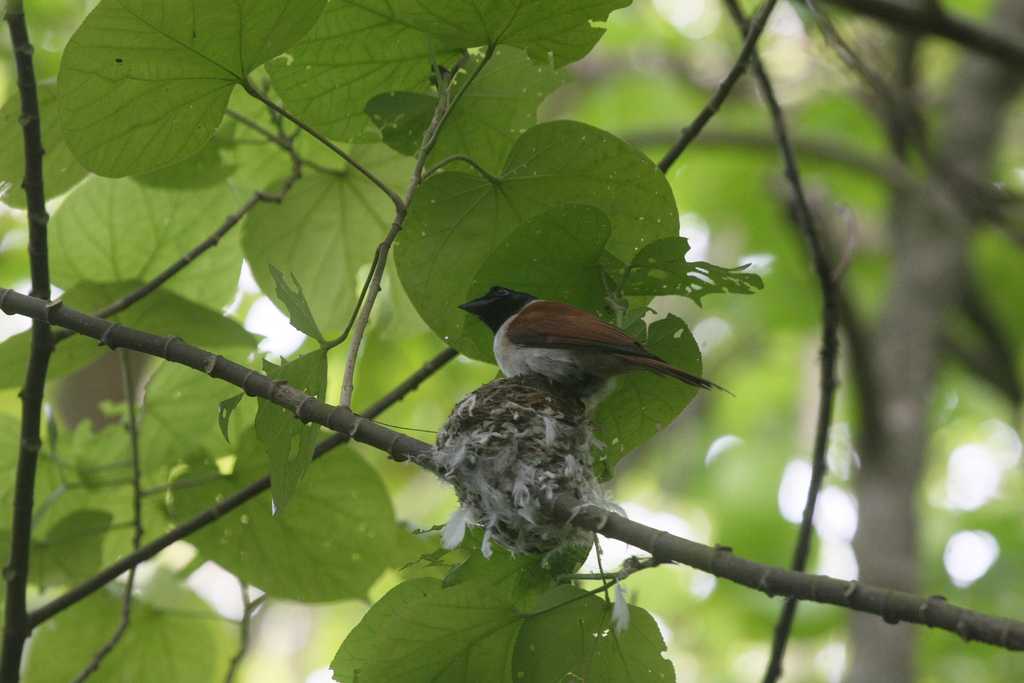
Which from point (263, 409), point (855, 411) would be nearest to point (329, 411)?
point (263, 409)

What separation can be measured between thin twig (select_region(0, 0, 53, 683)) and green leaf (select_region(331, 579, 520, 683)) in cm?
90

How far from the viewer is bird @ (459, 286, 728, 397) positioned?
2.57m

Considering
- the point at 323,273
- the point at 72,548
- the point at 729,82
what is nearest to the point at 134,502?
the point at 72,548

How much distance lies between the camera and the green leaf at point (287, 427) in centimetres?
205

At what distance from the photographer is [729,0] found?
3.40 metres

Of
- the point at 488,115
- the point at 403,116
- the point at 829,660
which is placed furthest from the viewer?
the point at 829,660

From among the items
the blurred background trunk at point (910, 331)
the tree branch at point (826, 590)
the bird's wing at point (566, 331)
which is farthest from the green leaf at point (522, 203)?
the blurred background trunk at point (910, 331)

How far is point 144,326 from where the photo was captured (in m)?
2.97

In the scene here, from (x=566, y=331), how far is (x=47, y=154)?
Result: 4.55 ft

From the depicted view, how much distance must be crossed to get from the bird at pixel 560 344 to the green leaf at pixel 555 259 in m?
0.11

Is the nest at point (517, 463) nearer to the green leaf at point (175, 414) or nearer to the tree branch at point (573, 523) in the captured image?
the tree branch at point (573, 523)

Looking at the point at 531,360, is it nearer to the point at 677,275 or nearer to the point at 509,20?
the point at 677,275

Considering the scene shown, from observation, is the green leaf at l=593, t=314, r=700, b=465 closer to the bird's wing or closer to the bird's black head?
the bird's wing

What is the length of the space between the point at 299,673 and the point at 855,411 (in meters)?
5.63
